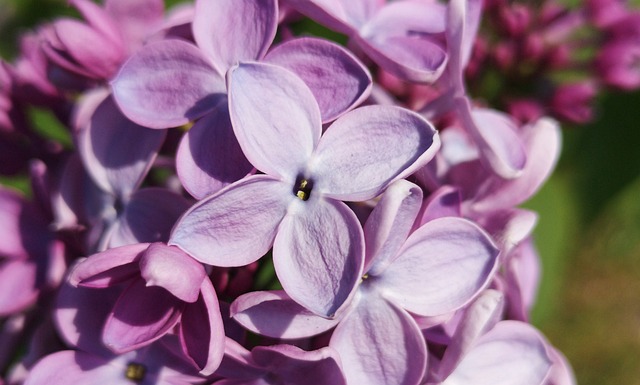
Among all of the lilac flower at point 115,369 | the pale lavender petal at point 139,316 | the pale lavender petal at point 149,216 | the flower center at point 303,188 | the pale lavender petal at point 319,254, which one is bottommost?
the lilac flower at point 115,369

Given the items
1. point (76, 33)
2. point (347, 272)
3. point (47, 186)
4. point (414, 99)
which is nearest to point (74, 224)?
point (47, 186)

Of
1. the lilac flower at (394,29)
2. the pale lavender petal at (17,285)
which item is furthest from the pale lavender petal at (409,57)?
the pale lavender petal at (17,285)

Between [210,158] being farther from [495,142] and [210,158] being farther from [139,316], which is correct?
[495,142]

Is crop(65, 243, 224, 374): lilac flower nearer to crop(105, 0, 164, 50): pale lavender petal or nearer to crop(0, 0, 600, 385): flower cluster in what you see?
crop(0, 0, 600, 385): flower cluster

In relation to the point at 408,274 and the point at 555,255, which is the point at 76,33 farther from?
the point at 555,255

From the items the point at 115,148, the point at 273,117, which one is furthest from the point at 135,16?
the point at 273,117

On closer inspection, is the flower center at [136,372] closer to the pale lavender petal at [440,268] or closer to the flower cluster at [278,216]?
the flower cluster at [278,216]

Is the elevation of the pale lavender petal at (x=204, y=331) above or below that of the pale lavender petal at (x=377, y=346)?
above
